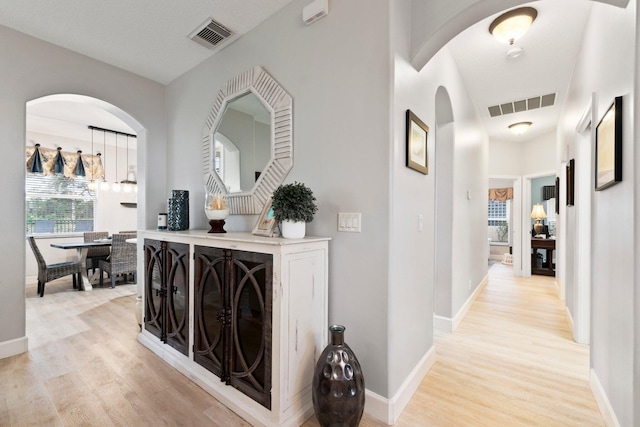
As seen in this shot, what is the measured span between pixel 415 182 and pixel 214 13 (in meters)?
2.07

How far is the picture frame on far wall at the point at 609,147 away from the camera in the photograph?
5.01 feet

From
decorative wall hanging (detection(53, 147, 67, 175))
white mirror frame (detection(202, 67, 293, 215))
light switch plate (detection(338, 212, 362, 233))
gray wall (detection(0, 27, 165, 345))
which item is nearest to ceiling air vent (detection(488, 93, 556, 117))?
white mirror frame (detection(202, 67, 293, 215))

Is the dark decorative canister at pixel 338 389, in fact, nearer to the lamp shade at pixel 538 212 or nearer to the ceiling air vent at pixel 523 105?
the ceiling air vent at pixel 523 105

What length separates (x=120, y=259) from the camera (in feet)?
16.0

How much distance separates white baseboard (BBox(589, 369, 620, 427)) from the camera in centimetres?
162

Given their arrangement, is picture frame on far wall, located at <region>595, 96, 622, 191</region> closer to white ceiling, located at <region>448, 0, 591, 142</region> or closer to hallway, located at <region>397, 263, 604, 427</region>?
white ceiling, located at <region>448, 0, 591, 142</region>

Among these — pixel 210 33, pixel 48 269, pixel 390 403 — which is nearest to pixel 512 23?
pixel 210 33

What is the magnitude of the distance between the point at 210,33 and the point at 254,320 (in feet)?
7.96

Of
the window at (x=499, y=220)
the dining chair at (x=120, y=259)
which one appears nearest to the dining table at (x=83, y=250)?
the dining chair at (x=120, y=259)

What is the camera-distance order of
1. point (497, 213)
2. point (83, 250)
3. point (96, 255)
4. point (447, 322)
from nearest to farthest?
point (447, 322) < point (83, 250) < point (96, 255) < point (497, 213)

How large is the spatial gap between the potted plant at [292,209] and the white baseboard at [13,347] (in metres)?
2.75

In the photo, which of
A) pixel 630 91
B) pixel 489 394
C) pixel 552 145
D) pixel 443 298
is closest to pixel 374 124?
pixel 630 91

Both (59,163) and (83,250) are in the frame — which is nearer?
(83,250)

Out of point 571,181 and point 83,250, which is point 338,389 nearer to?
point 571,181
